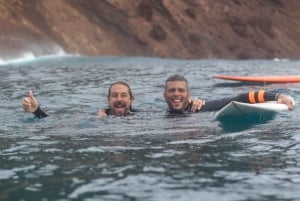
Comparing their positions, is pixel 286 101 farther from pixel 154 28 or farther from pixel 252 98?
pixel 154 28

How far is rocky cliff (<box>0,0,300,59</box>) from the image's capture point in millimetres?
31766

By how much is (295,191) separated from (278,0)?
3981 centimetres

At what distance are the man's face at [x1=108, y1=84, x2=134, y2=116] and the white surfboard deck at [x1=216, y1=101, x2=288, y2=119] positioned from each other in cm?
151

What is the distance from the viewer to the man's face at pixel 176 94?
31.2 ft

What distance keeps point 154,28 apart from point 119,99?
27.3 m

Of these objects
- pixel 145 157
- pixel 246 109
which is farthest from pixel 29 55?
pixel 145 157

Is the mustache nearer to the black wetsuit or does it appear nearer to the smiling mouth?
the smiling mouth

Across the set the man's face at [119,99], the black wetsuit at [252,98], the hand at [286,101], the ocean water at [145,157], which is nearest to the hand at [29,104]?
the ocean water at [145,157]

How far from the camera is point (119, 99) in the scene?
9.67 m

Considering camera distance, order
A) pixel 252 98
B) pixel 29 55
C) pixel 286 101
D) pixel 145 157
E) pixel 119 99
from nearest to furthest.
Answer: pixel 145 157 < pixel 286 101 < pixel 252 98 < pixel 119 99 < pixel 29 55

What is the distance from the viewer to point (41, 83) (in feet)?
54.1

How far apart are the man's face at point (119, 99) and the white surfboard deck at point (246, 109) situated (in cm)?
151

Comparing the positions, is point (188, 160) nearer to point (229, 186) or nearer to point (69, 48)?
point (229, 186)

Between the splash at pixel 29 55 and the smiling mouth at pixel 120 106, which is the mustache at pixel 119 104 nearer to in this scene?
the smiling mouth at pixel 120 106
